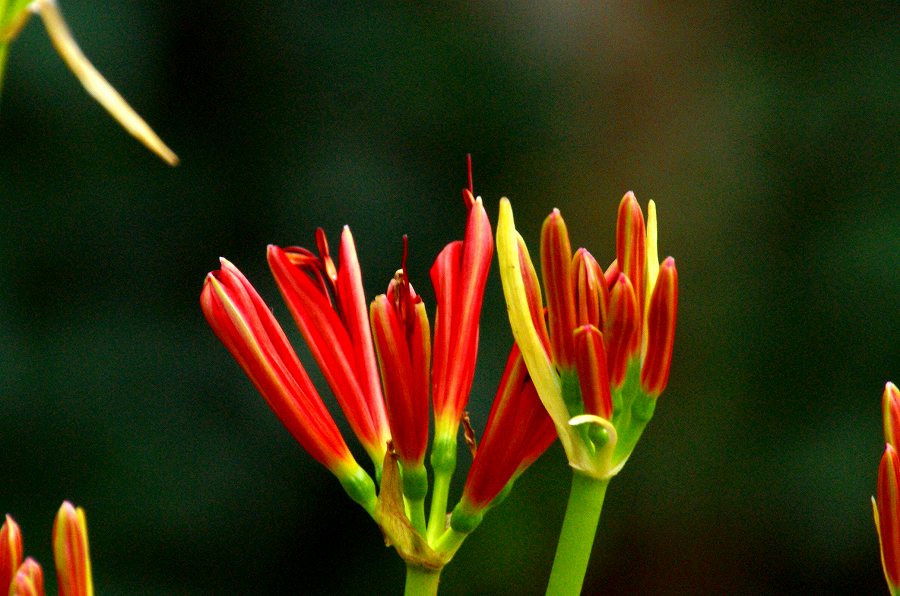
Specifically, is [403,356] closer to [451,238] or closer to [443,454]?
[443,454]

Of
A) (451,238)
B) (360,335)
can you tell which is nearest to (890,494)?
(360,335)

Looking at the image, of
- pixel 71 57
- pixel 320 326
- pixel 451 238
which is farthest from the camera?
pixel 451 238

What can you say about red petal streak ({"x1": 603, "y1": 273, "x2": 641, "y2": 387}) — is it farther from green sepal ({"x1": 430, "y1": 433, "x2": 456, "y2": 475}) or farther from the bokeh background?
the bokeh background

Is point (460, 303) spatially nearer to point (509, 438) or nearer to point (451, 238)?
point (509, 438)

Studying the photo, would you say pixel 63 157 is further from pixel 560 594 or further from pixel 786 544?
pixel 560 594

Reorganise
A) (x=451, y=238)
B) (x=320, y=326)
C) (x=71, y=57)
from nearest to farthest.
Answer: (x=71, y=57), (x=320, y=326), (x=451, y=238)

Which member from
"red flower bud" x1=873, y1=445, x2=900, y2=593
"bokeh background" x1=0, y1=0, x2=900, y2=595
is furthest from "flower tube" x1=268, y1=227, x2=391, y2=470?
"bokeh background" x1=0, y1=0, x2=900, y2=595

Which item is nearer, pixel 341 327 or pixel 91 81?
pixel 91 81
